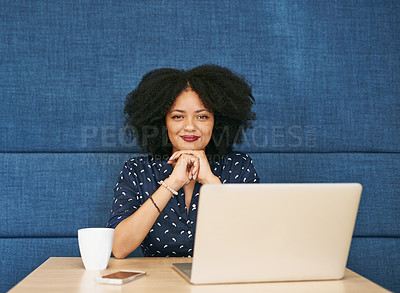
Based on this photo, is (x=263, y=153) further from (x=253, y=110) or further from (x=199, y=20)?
(x=199, y=20)

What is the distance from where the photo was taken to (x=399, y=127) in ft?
6.45

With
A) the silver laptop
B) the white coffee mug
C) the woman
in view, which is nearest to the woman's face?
the woman

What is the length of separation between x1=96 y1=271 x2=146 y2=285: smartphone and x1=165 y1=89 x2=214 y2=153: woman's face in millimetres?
716

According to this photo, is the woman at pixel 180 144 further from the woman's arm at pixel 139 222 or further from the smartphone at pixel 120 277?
the smartphone at pixel 120 277

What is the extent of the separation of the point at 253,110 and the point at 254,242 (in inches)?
44.1

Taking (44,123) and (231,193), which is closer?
(231,193)

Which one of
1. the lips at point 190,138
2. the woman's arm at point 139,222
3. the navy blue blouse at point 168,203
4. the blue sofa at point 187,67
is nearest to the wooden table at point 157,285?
the woman's arm at point 139,222

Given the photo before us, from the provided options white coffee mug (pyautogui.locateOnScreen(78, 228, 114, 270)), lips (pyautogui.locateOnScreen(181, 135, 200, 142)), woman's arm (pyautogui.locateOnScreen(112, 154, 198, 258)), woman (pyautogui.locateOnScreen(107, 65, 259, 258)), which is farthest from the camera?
lips (pyautogui.locateOnScreen(181, 135, 200, 142))

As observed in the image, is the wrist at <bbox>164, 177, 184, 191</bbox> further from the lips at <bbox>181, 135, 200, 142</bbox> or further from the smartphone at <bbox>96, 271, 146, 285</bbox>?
the smartphone at <bbox>96, 271, 146, 285</bbox>

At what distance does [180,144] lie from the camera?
164cm

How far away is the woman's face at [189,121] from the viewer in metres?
1.63

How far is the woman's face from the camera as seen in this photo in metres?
1.63

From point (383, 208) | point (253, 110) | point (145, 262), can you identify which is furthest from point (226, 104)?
point (383, 208)

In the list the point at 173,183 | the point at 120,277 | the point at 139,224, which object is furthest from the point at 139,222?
the point at 120,277
